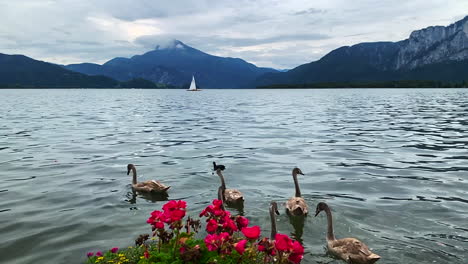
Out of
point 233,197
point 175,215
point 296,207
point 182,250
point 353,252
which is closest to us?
point 175,215

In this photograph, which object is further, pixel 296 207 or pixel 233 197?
pixel 233 197

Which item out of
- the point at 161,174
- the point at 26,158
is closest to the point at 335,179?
the point at 161,174

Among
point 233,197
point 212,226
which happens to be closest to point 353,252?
point 212,226

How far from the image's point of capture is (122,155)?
79.2 ft

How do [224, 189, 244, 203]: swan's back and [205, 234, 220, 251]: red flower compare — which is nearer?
[205, 234, 220, 251]: red flower

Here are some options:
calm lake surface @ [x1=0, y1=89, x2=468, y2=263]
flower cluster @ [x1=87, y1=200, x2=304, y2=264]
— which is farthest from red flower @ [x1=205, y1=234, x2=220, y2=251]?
Result: calm lake surface @ [x1=0, y1=89, x2=468, y2=263]

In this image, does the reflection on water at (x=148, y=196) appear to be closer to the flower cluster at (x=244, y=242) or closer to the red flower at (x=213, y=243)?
the flower cluster at (x=244, y=242)

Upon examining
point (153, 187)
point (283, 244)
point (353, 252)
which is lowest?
point (153, 187)

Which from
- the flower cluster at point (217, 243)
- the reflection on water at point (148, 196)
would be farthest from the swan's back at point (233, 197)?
the flower cluster at point (217, 243)

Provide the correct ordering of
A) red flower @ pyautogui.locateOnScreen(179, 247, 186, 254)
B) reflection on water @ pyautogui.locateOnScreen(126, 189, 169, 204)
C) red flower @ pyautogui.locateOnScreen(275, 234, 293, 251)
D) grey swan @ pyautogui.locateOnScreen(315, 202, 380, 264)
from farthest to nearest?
reflection on water @ pyautogui.locateOnScreen(126, 189, 169, 204) < grey swan @ pyautogui.locateOnScreen(315, 202, 380, 264) < red flower @ pyautogui.locateOnScreen(179, 247, 186, 254) < red flower @ pyautogui.locateOnScreen(275, 234, 293, 251)

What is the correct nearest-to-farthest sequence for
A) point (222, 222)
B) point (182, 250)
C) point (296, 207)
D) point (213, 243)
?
point (213, 243) → point (222, 222) → point (182, 250) → point (296, 207)

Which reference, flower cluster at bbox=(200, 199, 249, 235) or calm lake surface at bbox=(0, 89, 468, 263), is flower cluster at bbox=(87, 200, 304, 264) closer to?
flower cluster at bbox=(200, 199, 249, 235)

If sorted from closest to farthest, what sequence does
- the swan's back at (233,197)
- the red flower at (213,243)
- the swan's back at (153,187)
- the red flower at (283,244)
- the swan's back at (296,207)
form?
the red flower at (283,244) < the red flower at (213,243) < the swan's back at (296,207) < the swan's back at (233,197) < the swan's back at (153,187)

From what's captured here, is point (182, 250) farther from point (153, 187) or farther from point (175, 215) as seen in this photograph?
point (153, 187)
